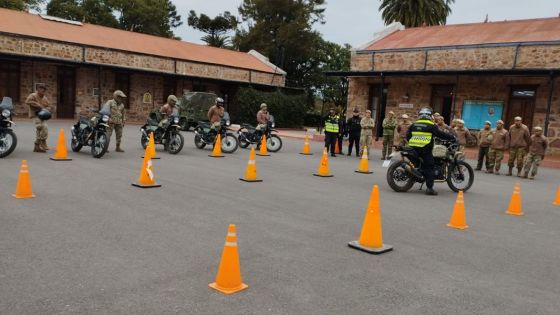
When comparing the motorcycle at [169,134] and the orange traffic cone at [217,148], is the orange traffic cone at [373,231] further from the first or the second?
the motorcycle at [169,134]

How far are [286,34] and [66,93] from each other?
2349cm

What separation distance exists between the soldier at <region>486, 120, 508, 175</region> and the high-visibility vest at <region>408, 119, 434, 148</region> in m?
5.63

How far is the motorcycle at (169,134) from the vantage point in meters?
14.6

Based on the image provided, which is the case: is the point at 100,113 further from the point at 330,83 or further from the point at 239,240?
the point at 330,83

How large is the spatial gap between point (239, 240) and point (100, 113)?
8.54m

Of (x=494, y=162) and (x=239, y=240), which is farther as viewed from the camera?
(x=494, y=162)

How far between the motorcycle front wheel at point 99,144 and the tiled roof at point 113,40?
55.3 ft

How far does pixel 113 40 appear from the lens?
103 feet

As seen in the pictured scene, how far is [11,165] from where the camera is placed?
10.5 metres

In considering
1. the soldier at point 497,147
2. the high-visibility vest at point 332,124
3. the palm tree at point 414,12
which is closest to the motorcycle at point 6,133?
the high-visibility vest at point 332,124

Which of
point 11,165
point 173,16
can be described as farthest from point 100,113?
point 173,16

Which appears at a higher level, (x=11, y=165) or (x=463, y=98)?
(x=463, y=98)

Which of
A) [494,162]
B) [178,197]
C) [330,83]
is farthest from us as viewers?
[330,83]

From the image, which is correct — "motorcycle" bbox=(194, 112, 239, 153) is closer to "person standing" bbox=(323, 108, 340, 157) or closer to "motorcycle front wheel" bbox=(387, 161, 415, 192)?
"person standing" bbox=(323, 108, 340, 157)
